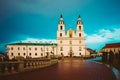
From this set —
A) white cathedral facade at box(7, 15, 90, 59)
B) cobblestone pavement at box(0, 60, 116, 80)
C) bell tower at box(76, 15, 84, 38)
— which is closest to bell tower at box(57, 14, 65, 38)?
white cathedral facade at box(7, 15, 90, 59)

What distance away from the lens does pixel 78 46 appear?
264 ft

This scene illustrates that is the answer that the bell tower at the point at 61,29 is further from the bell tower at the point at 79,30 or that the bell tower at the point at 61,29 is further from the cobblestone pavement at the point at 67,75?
the cobblestone pavement at the point at 67,75

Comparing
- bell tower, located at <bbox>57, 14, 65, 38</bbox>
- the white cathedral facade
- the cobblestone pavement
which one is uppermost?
bell tower, located at <bbox>57, 14, 65, 38</bbox>

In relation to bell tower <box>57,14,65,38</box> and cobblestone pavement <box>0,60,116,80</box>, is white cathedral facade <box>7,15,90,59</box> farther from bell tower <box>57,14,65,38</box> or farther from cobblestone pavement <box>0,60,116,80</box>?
cobblestone pavement <box>0,60,116,80</box>

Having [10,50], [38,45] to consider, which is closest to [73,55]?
[38,45]

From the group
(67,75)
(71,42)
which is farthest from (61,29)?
(67,75)

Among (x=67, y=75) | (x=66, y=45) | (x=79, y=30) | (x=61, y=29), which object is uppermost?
(x=61, y=29)

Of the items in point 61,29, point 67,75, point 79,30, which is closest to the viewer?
point 67,75

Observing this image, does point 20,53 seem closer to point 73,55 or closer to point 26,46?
point 26,46

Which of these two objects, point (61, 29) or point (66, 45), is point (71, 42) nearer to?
point (66, 45)

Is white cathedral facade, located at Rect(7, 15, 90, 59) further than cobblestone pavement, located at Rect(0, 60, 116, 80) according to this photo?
Yes

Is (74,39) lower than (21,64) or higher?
higher

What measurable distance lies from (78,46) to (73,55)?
459 centimetres

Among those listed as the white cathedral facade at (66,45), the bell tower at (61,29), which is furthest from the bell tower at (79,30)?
the bell tower at (61,29)
